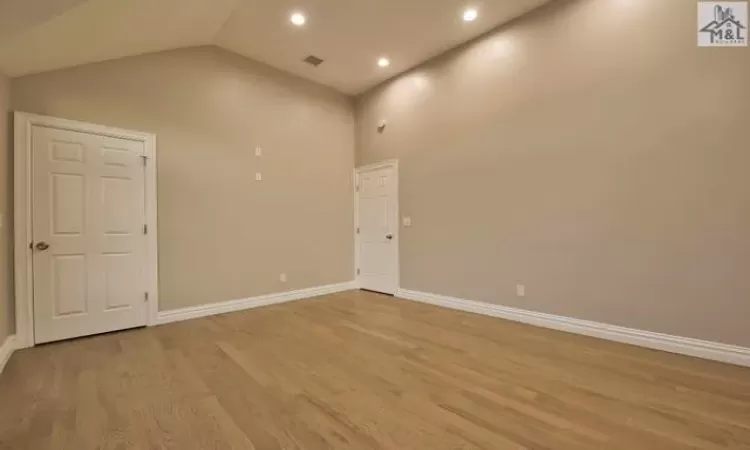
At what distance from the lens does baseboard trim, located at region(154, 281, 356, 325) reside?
411cm

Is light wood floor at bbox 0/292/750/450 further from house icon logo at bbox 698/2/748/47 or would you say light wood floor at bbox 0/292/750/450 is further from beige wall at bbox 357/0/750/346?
house icon logo at bbox 698/2/748/47

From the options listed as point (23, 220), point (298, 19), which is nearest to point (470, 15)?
point (298, 19)

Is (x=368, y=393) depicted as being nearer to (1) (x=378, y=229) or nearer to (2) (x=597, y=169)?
(2) (x=597, y=169)

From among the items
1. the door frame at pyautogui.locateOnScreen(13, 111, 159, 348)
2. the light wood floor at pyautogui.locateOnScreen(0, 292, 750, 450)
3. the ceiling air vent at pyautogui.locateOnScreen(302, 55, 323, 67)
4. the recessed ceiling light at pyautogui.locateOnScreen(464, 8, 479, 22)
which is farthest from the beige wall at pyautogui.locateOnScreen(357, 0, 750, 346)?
the door frame at pyautogui.locateOnScreen(13, 111, 159, 348)

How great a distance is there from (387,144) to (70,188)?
3.95 metres

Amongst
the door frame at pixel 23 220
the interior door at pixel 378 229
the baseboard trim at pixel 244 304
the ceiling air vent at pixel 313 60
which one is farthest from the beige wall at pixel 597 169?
the door frame at pixel 23 220

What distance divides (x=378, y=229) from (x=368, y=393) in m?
3.59

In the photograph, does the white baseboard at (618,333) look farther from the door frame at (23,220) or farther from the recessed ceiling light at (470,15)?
the door frame at (23,220)

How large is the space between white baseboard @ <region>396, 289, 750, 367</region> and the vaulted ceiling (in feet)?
10.9

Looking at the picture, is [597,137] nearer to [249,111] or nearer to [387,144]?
[387,144]

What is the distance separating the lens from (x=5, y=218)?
9.90 feet

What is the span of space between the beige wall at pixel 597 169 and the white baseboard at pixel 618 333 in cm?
7

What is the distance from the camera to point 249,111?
4.85 meters

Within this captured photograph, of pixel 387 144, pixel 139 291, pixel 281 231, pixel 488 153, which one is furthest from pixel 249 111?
pixel 488 153
